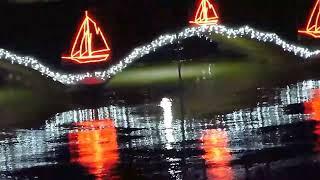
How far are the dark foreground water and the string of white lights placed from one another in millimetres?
3849

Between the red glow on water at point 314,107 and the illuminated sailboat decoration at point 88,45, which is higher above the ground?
the illuminated sailboat decoration at point 88,45

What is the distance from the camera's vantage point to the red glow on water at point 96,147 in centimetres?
1283

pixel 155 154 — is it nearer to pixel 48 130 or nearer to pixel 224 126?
pixel 224 126

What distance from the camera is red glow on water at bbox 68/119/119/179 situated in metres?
12.8

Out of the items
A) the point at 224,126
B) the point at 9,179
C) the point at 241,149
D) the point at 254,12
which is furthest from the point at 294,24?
the point at 9,179

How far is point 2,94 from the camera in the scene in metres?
25.5

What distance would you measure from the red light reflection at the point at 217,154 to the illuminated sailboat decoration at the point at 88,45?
7.82 metres

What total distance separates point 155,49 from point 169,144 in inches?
667

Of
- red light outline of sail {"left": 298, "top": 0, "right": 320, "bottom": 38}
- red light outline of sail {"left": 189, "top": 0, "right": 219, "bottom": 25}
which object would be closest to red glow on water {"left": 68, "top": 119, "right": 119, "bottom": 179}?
red light outline of sail {"left": 189, "top": 0, "right": 219, "bottom": 25}

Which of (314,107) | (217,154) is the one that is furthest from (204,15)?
(217,154)

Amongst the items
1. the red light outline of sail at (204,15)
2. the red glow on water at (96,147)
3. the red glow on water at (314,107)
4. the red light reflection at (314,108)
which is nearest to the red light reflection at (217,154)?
the red glow on water at (96,147)

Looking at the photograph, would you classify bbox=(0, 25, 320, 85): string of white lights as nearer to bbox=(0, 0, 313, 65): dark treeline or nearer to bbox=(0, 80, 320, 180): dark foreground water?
bbox=(0, 0, 313, 65): dark treeline

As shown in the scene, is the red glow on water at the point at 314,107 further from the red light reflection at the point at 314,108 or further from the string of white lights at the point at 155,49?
the string of white lights at the point at 155,49

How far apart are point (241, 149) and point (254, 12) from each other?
2161 centimetres
